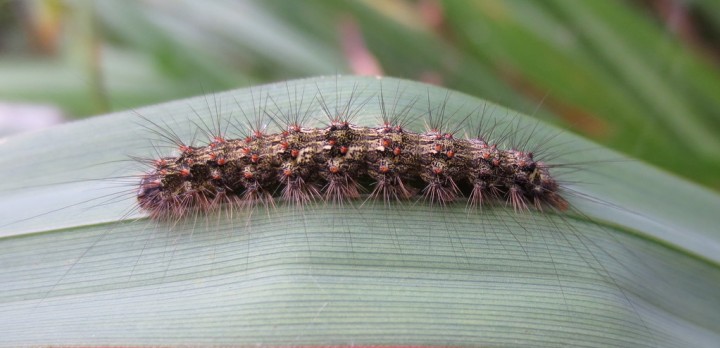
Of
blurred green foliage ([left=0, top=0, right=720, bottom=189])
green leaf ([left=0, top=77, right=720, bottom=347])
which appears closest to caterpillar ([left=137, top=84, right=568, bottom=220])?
green leaf ([left=0, top=77, right=720, bottom=347])

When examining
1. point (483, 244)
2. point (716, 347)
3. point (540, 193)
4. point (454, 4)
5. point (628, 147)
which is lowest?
point (716, 347)

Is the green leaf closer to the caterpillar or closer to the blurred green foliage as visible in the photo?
the caterpillar

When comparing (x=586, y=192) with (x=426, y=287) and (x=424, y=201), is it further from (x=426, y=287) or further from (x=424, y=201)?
(x=426, y=287)

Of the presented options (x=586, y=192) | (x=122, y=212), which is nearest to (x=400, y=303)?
(x=586, y=192)

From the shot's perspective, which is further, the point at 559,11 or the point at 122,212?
the point at 559,11

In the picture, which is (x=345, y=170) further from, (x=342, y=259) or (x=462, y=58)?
(x=462, y=58)

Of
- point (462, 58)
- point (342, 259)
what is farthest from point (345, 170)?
point (462, 58)
